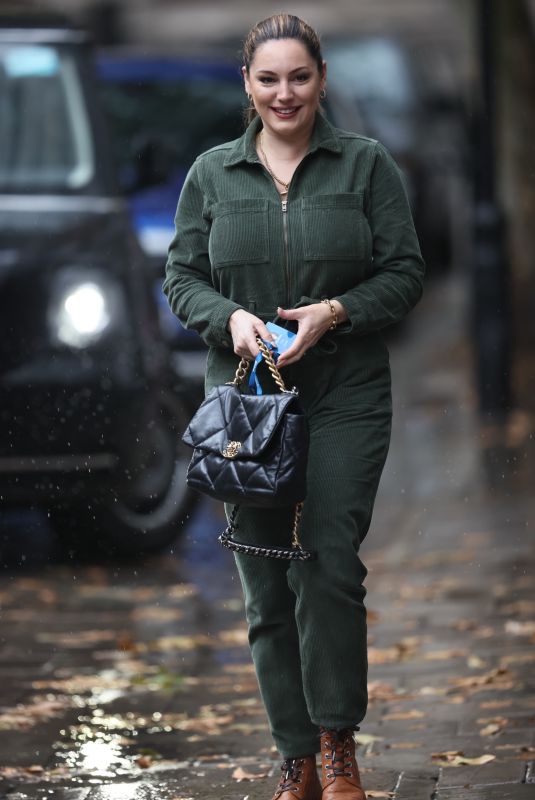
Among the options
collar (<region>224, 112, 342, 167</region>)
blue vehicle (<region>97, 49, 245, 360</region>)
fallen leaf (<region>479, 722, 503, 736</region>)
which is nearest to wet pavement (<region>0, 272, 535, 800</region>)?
fallen leaf (<region>479, 722, 503, 736</region>)

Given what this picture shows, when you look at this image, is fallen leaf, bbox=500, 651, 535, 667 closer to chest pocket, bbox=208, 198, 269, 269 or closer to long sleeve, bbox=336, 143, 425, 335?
long sleeve, bbox=336, 143, 425, 335

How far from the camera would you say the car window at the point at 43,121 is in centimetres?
820

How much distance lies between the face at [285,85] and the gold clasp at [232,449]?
2.40ft

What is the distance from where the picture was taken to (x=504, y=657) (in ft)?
20.3

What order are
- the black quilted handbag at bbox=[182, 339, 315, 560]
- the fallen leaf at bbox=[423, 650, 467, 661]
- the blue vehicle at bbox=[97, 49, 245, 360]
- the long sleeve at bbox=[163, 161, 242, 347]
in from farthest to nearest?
the blue vehicle at bbox=[97, 49, 245, 360] → the fallen leaf at bbox=[423, 650, 467, 661] → the long sleeve at bbox=[163, 161, 242, 347] → the black quilted handbag at bbox=[182, 339, 315, 560]

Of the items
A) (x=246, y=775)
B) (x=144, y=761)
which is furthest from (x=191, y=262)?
(x=144, y=761)

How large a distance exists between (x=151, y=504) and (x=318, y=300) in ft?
13.2

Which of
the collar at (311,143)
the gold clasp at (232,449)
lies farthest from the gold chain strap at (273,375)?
the collar at (311,143)

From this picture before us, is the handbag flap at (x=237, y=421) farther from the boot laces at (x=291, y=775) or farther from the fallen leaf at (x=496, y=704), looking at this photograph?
the fallen leaf at (x=496, y=704)

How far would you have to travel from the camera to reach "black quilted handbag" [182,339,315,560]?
4070 millimetres

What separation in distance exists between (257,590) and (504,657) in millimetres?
1998

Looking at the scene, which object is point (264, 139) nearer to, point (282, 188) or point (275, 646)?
point (282, 188)

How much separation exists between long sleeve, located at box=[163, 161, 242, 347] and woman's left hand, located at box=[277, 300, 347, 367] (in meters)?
0.21

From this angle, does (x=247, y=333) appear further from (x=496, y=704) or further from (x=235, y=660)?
(x=235, y=660)
